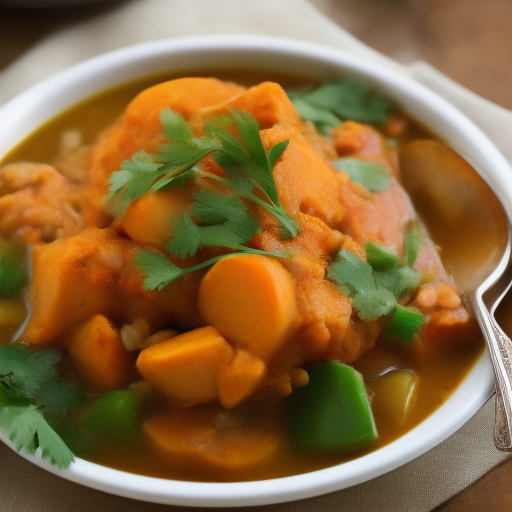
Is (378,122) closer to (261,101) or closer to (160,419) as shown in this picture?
(261,101)

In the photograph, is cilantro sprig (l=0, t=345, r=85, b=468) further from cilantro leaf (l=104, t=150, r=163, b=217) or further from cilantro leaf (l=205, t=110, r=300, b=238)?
cilantro leaf (l=205, t=110, r=300, b=238)

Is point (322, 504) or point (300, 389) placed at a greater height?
point (300, 389)

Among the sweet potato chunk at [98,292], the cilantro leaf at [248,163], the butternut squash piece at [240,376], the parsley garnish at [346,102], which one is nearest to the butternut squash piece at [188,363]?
the butternut squash piece at [240,376]

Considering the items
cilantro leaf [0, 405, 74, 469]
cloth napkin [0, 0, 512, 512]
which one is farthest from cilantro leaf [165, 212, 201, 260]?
cloth napkin [0, 0, 512, 512]

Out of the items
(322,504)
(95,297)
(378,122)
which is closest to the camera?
(322,504)

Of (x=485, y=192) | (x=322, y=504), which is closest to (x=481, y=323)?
(x=485, y=192)

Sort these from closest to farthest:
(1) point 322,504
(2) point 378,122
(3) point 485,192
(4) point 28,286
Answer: (1) point 322,504
(4) point 28,286
(3) point 485,192
(2) point 378,122

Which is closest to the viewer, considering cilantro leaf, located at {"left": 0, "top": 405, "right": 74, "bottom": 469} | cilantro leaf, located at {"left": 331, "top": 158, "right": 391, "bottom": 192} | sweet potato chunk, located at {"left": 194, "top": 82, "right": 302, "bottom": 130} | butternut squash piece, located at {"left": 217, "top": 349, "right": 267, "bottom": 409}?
cilantro leaf, located at {"left": 0, "top": 405, "right": 74, "bottom": 469}
